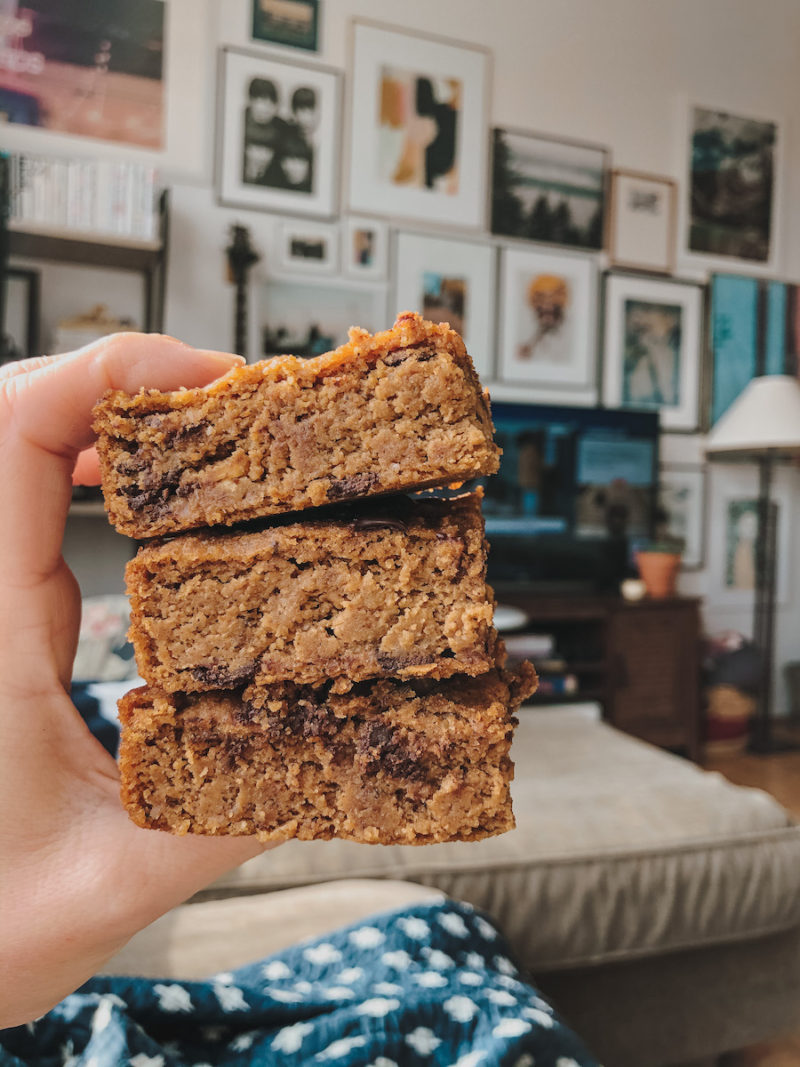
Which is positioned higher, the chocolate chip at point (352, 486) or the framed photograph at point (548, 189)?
the framed photograph at point (548, 189)

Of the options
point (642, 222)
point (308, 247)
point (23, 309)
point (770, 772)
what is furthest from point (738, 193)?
point (23, 309)

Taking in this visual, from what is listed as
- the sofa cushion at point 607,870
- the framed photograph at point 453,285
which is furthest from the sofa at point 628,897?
the framed photograph at point 453,285

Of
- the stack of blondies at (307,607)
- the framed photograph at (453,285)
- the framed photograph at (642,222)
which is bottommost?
the stack of blondies at (307,607)

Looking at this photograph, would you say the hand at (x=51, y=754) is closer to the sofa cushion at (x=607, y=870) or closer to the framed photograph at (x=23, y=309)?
the sofa cushion at (x=607, y=870)

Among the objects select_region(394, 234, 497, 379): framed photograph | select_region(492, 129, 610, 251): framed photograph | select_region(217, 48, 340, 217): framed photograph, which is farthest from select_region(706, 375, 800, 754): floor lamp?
select_region(217, 48, 340, 217): framed photograph

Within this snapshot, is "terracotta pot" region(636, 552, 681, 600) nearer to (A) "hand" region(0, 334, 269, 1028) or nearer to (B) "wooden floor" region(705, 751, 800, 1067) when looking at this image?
(B) "wooden floor" region(705, 751, 800, 1067)

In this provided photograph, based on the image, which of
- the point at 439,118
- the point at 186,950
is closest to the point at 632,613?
the point at 439,118

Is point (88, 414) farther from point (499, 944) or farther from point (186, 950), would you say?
point (499, 944)
